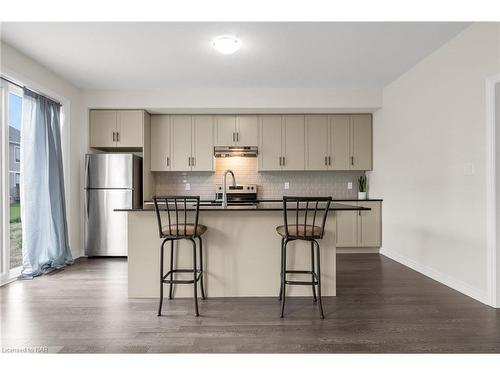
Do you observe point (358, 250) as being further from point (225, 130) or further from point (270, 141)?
point (225, 130)

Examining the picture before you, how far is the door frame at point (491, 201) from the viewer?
2.91 metres

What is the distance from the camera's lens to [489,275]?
296 cm

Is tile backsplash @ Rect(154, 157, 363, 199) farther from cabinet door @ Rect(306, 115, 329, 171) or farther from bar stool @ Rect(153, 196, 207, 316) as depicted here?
bar stool @ Rect(153, 196, 207, 316)

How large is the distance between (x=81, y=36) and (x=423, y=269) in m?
4.80

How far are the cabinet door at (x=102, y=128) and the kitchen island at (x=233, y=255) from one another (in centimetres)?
256

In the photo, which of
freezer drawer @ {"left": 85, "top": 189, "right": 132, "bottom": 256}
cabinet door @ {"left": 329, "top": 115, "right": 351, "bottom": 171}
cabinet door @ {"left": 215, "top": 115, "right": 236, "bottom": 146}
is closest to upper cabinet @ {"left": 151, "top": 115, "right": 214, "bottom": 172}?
cabinet door @ {"left": 215, "top": 115, "right": 236, "bottom": 146}

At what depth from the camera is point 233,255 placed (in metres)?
3.21

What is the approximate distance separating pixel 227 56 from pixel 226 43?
555mm

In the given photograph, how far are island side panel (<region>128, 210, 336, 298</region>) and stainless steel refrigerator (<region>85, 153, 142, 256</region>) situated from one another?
201cm

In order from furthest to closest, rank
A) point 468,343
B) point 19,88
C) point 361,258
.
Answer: point 361,258
point 19,88
point 468,343

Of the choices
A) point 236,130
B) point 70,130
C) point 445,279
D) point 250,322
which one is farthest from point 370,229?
point 70,130
